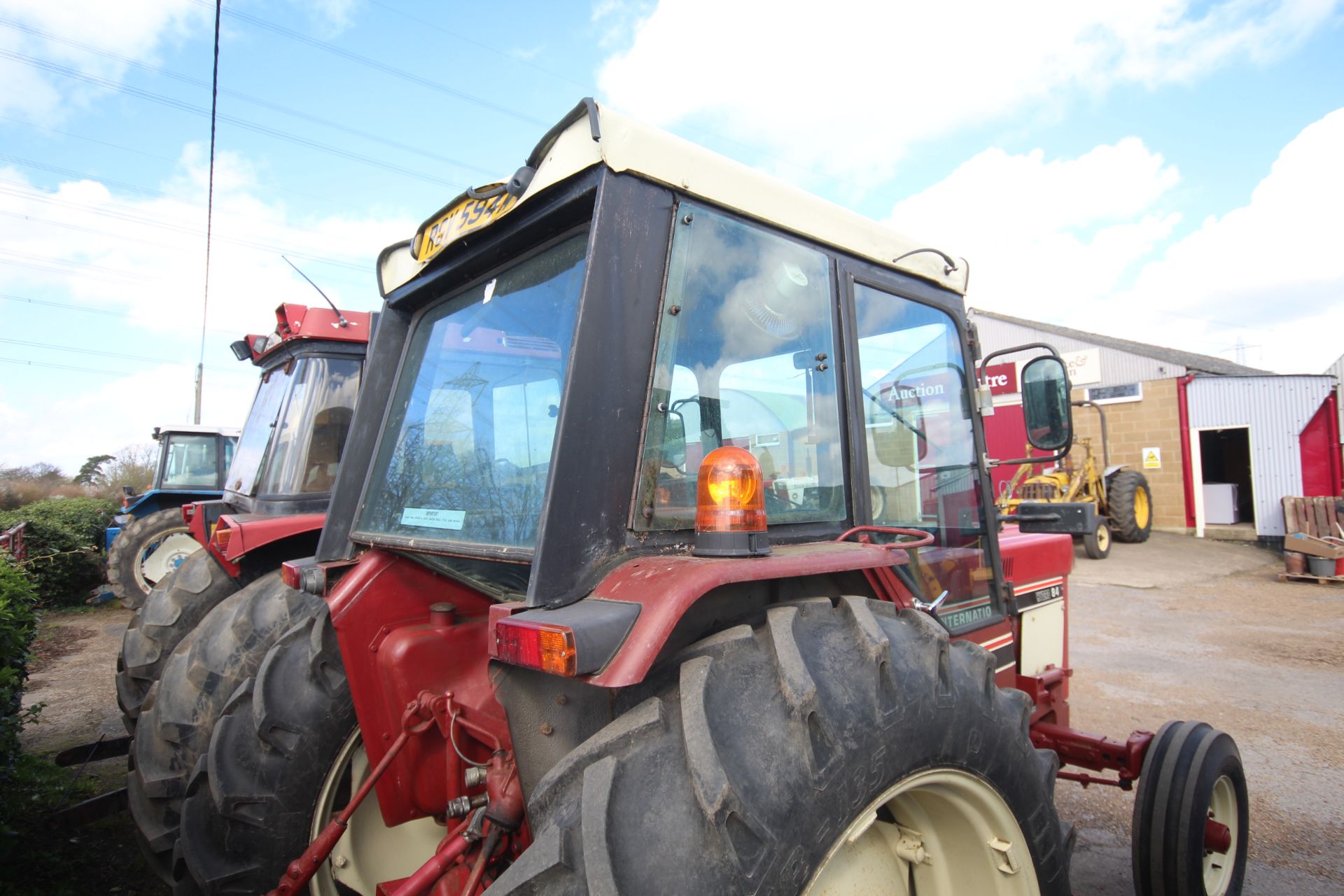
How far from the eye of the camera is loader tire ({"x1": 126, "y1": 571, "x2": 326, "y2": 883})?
2734 mm

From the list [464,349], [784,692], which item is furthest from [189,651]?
[784,692]

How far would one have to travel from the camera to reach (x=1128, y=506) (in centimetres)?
1360

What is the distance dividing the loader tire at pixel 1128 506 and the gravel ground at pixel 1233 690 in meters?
1.43

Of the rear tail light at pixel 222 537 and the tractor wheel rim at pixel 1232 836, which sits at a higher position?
the rear tail light at pixel 222 537

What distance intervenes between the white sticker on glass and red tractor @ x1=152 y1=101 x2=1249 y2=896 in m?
0.01

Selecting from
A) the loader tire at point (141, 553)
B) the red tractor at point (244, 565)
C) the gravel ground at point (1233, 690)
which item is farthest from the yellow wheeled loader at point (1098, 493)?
the loader tire at point (141, 553)

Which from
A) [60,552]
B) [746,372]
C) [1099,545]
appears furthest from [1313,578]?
[60,552]

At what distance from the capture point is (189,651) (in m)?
3.03

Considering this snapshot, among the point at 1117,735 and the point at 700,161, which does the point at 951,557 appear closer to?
the point at 700,161

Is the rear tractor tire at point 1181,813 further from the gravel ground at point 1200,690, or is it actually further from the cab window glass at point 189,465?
the cab window glass at point 189,465

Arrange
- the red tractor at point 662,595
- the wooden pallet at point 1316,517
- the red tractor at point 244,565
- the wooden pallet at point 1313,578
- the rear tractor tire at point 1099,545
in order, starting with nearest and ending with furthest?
the red tractor at point 662,595, the red tractor at point 244,565, the wooden pallet at point 1313,578, the wooden pallet at point 1316,517, the rear tractor tire at point 1099,545

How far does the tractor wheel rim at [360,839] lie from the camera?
2396mm

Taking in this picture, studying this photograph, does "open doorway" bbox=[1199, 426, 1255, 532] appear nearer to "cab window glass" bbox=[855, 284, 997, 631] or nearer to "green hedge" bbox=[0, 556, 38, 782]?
"cab window glass" bbox=[855, 284, 997, 631]

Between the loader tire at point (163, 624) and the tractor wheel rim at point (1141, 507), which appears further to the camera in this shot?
the tractor wheel rim at point (1141, 507)
